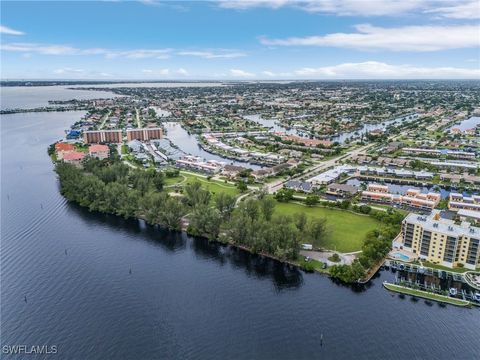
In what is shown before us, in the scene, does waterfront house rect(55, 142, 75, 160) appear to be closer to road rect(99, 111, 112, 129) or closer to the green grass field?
the green grass field

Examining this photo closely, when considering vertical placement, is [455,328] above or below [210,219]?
below

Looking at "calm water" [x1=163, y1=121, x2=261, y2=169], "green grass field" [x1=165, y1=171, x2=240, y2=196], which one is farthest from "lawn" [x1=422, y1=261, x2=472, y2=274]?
"calm water" [x1=163, y1=121, x2=261, y2=169]

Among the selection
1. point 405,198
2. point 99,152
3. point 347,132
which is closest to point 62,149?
point 99,152

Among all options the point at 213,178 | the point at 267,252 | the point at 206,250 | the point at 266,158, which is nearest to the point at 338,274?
the point at 267,252

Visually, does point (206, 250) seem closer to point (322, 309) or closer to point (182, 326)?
point (182, 326)

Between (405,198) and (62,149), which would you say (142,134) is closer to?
(62,149)

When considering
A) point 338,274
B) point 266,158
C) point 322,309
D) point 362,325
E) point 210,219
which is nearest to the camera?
point 362,325
